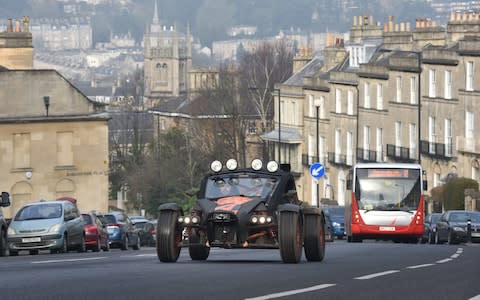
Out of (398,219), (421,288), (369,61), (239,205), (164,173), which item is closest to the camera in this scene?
(421,288)

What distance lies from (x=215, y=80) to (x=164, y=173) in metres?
40.7

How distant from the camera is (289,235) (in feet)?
88.5

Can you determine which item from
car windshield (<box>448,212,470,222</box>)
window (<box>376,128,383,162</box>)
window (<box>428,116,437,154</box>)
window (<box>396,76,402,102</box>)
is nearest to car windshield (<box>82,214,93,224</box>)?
car windshield (<box>448,212,470,222</box>)

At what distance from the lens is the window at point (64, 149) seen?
259 feet

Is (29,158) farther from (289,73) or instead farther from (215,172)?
(289,73)

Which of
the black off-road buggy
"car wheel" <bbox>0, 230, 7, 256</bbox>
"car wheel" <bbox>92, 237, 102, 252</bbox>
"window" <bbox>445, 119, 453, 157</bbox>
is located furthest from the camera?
"window" <bbox>445, 119, 453, 157</bbox>

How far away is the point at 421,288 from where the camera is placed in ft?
69.9

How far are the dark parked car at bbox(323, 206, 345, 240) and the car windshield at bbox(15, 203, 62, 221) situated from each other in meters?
22.8

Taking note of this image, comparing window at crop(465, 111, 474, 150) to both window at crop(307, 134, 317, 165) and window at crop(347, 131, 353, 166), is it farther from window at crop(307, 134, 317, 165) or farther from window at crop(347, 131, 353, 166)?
window at crop(307, 134, 317, 165)

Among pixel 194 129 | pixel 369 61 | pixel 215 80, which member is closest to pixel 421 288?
pixel 369 61

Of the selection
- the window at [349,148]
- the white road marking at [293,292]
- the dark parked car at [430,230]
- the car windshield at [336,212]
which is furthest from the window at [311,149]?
the white road marking at [293,292]

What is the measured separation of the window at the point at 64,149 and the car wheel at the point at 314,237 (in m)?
51.0

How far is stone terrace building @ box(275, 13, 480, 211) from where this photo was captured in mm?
89250

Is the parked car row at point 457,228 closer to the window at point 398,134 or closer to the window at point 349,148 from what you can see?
the window at point 398,134
